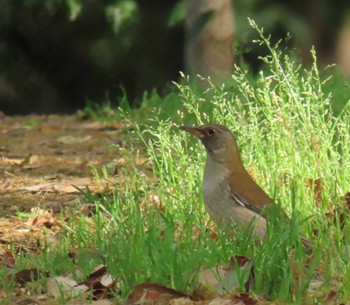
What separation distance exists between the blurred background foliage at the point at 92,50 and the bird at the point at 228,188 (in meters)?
10.3

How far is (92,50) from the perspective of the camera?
18094mm

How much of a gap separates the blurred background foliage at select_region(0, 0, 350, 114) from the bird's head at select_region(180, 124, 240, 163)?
1028cm

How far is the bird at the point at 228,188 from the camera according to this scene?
229 inches

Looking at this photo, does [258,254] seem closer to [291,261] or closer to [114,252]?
[291,261]

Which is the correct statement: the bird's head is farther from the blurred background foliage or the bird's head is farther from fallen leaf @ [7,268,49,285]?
the blurred background foliage

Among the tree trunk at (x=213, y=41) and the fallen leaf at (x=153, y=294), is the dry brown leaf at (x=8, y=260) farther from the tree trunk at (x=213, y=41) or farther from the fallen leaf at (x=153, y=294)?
the tree trunk at (x=213, y=41)

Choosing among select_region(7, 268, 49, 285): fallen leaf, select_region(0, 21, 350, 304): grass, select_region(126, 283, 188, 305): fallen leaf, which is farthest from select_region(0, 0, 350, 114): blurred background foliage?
select_region(126, 283, 188, 305): fallen leaf

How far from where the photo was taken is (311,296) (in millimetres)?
4961

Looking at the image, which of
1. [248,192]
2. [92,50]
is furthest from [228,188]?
[92,50]

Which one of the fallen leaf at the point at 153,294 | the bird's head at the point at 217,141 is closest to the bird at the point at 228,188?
the bird's head at the point at 217,141

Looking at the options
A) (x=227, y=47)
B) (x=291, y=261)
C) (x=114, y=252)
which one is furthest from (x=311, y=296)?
(x=227, y=47)

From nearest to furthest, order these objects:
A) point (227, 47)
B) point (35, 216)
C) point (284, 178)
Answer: point (284, 178), point (35, 216), point (227, 47)

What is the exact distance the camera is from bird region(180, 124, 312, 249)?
5.82 m

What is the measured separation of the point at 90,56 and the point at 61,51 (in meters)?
0.42
